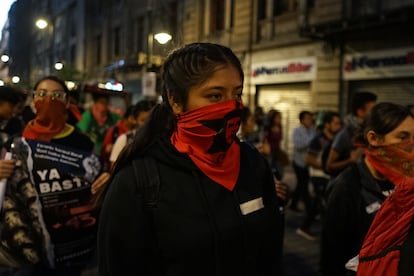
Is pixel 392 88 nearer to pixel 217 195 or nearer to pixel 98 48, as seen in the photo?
pixel 217 195

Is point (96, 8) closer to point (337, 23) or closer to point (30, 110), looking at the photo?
point (337, 23)

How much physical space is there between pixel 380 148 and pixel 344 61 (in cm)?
1150

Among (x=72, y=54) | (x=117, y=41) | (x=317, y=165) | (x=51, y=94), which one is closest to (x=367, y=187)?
(x=51, y=94)

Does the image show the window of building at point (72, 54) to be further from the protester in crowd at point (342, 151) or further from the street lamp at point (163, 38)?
the street lamp at point (163, 38)

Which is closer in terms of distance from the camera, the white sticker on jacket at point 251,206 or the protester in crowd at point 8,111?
the white sticker on jacket at point 251,206

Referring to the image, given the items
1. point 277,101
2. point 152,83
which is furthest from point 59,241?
point 277,101

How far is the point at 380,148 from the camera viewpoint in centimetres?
246

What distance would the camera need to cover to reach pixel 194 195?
160cm

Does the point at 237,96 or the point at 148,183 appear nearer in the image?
the point at 148,183

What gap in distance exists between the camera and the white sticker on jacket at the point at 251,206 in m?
1.67

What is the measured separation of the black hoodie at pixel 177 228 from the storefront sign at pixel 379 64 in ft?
36.7

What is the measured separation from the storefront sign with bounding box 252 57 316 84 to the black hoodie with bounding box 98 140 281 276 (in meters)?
13.1

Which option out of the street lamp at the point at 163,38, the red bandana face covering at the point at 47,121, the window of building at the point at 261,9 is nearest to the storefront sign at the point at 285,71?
the window of building at the point at 261,9

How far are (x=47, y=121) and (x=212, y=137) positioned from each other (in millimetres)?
1701
